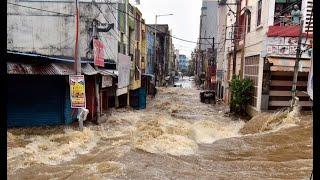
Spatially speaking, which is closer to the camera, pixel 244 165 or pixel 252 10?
pixel 244 165

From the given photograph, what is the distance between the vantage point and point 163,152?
12805 millimetres

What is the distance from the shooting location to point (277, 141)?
570 inches

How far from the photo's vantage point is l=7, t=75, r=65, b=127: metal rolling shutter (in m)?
17.3

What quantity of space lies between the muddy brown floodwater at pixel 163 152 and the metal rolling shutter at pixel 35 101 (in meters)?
0.85

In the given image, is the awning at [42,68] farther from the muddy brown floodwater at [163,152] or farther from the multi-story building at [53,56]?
the muddy brown floodwater at [163,152]

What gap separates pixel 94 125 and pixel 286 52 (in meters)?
10.7

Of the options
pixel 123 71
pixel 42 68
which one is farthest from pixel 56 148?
pixel 123 71

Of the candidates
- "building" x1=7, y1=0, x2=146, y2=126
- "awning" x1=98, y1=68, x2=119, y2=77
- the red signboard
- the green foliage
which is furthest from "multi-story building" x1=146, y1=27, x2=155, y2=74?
the red signboard

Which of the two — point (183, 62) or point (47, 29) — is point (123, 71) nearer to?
point (47, 29)

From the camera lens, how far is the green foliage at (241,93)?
23.6 m

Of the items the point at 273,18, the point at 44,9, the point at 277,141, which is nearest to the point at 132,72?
the point at 44,9

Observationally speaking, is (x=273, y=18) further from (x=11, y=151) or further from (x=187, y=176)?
(x=11, y=151)

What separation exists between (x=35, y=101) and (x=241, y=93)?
1312cm

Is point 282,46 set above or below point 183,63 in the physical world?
above
